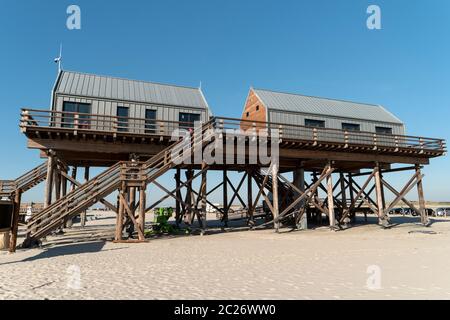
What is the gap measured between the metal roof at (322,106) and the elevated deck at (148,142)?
2.45 meters

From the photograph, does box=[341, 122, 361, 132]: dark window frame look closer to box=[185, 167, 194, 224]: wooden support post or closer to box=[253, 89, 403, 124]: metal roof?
box=[253, 89, 403, 124]: metal roof

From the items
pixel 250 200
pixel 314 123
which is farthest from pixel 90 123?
pixel 314 123

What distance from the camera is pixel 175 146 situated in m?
16.7

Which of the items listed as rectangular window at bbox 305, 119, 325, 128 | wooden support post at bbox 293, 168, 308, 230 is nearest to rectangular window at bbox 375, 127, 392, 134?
rectangular window at bbox 305, 119, 325, 128

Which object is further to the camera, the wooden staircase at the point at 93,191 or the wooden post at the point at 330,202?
the wooden post at the point at 330,202

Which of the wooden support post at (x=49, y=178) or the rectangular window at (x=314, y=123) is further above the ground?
the rectangular window at (x=314, y=123)

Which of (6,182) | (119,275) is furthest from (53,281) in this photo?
(6,182)

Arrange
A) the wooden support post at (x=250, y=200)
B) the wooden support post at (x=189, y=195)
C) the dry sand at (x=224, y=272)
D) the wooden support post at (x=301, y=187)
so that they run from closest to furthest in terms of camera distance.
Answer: the dry sand at (x=224, y=272)
the wooden support post at (x=189, y=195)
the wooden support post at (x=301, y=187)
the wooden support post at (x=250, y=200)

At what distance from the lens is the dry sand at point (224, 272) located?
609cm

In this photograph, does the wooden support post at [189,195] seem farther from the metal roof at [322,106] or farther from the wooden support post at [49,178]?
the wooden support post at [49,178]

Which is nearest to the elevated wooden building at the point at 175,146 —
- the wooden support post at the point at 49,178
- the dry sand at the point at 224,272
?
the wooden support post at the point at 49,178

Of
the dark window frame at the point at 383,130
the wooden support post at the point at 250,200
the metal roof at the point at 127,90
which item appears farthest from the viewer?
the dark window frame at the point at 383,130

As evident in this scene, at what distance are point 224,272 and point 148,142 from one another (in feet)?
38.3
